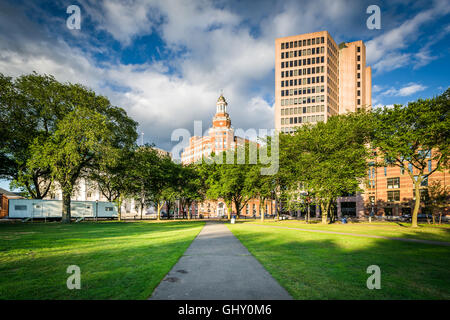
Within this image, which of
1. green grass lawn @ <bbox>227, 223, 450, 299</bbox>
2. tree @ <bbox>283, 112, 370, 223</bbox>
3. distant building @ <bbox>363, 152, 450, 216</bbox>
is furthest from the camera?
distant building @ <bbox>363, 152, 450, 216</bbox>

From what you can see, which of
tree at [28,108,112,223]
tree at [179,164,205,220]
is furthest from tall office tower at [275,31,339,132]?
tree at [28,108,112,223]

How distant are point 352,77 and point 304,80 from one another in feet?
83.5

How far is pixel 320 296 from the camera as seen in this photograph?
5.59m

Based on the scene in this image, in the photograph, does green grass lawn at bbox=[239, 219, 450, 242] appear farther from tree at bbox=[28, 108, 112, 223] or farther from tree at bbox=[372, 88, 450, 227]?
tree at bbox=[28, 108, 112, 223]

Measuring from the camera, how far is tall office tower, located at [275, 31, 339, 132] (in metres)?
89.9

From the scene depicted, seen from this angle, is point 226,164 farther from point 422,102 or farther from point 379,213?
point 379,213

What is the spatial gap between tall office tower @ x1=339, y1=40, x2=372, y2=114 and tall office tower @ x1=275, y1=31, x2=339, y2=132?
26.9 feet

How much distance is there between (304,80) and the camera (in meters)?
91.5

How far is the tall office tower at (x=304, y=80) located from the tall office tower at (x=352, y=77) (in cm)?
820

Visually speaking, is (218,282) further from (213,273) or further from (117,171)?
Answer: (117,171)

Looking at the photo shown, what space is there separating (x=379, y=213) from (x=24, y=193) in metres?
86.0
